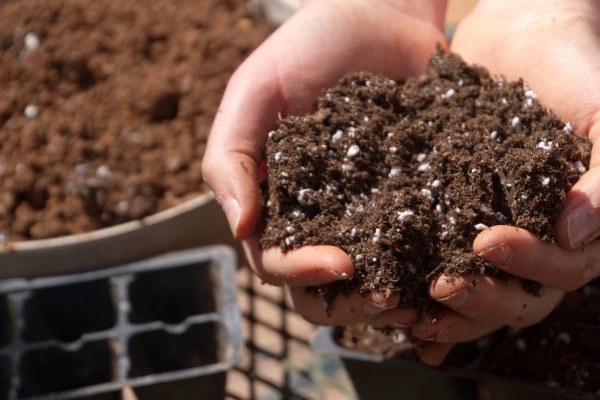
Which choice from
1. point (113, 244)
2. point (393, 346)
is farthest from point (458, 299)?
point (113, 244)

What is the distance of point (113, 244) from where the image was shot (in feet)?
4.47

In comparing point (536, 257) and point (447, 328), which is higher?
point (536, 257)

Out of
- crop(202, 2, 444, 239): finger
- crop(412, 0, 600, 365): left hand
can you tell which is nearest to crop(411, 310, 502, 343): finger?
crop(412, 0, 600, 365): left hand

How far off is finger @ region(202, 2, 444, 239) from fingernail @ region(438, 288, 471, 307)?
319mm

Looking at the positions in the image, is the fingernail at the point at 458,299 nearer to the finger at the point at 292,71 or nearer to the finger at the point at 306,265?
the finger at the point at 306,265

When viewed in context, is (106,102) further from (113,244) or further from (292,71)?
(292,71)

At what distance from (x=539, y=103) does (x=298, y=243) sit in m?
0.50

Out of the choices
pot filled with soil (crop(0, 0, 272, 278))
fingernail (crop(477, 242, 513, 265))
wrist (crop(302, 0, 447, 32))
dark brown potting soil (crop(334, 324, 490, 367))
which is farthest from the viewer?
pot filled with soil (crop(0, 0, 272, 278))

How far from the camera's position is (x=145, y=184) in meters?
1.46

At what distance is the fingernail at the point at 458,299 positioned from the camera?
84 cm

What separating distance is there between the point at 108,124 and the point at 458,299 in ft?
3.61

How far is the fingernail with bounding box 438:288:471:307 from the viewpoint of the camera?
2.76 ft

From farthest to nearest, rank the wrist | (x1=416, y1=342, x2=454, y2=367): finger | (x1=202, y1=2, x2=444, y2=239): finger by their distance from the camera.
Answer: the wrist → (x1=416, y1=342, x2=454, y2=367): finger → (x1=202, y1=2, x2=444, y2=239): finger

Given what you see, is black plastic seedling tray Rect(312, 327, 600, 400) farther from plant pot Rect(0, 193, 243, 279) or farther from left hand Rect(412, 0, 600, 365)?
plant pot Rect(0, 193, 243, 279)
